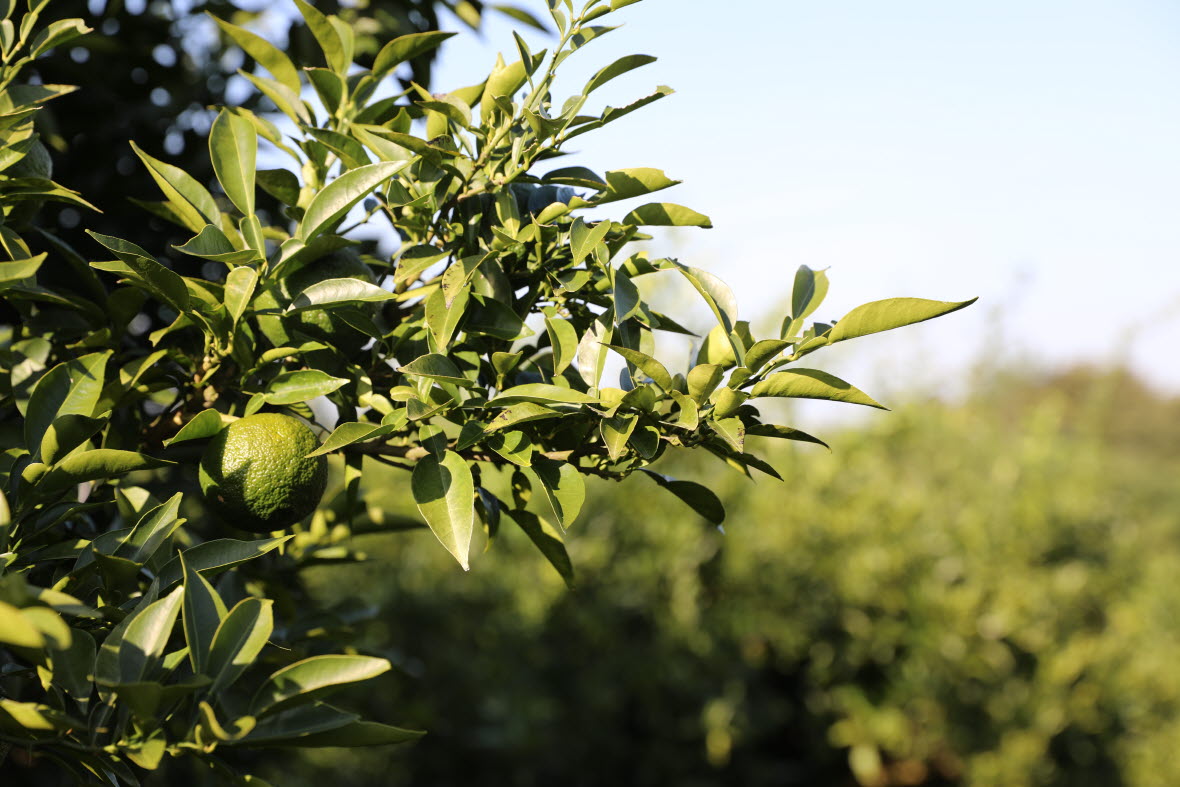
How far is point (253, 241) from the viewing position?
3.00 feet

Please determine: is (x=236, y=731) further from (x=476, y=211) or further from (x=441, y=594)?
(x=441, y=594)

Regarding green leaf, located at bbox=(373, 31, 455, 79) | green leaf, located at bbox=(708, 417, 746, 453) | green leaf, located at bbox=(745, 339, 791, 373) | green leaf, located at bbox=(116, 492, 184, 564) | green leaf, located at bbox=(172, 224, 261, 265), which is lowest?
green leaf, located at bbox=(116, 492, 184, 564)

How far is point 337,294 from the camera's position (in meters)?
0.88

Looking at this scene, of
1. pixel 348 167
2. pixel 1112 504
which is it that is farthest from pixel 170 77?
pixel 1112 504

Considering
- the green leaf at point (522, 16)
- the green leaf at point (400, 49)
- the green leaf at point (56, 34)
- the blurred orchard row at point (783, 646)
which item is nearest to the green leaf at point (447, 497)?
the green leaf at point (400, 49)

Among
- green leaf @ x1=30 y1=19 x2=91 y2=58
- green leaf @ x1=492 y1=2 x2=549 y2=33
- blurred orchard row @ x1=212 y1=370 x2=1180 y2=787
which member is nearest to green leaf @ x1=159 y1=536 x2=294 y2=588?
green leaf @ x1=30 y1=19 x2=91 y2=58

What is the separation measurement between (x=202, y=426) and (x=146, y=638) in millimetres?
231

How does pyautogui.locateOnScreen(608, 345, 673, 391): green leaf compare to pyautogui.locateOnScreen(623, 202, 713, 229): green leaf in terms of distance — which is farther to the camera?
pyautogui.locateOnScreen(623, 202, 713, 229): green leaf

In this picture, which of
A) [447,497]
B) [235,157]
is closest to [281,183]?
[235,157]

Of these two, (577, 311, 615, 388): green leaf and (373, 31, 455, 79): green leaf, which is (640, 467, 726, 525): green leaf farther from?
(373, 31, 455, 79): green leaf

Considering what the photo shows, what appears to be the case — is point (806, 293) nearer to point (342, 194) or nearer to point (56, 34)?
point (342, 194)

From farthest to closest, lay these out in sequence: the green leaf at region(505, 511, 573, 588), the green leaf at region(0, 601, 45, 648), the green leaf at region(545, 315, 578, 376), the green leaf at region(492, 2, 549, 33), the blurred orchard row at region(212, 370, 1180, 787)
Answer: the blurred orchard row at region(212, 370, 1180, 787), the green leaf at region(492, 2, 549, 33), the green leaf at region(505, 511, 573, 588), the green leaf at region(545, 315, 578, 376), the green leaf at region(0, 601, 45, 648)

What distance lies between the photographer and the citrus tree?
29.1 inches

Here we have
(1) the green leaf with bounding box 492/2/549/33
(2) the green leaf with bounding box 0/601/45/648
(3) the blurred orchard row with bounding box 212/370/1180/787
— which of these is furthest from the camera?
(3) the blurred orchard row with bounding box 212/370/1180/787
